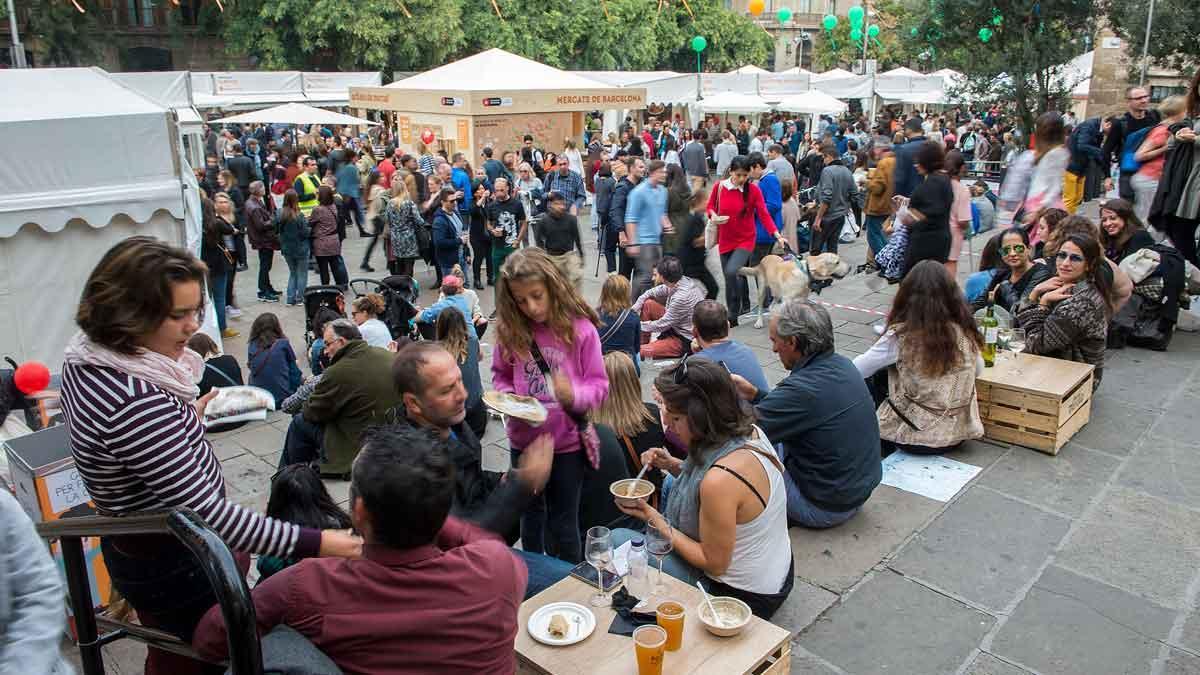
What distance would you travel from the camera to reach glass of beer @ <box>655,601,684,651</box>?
2.72 meters

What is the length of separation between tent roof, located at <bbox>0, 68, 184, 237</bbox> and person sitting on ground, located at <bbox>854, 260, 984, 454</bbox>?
5.33m

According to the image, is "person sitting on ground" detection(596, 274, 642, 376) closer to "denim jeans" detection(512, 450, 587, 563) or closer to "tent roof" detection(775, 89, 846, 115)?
"denim jeans" detection(512, 450, 587, 563)

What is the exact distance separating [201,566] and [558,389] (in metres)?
1.84

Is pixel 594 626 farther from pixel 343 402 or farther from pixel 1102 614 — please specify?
pixel 343 402

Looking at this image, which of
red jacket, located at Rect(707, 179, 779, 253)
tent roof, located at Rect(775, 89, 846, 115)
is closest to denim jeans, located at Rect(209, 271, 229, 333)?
red jacket, located at Rect(707, 179, 779, 253)

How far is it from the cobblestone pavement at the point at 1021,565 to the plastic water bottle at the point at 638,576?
3.18 ft

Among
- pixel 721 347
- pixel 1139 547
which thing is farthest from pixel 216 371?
pixel 1139 547

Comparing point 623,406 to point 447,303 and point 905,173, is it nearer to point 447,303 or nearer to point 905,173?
point 447,303

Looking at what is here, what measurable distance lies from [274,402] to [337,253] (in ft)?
13.3

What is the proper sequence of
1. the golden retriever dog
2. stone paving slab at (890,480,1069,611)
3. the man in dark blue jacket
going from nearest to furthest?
stone paving slab at (890,480,1069,611), the golden retriever dog, the man in dark blue jacket

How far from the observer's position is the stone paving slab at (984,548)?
411 cm

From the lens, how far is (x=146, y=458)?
219 centimetres

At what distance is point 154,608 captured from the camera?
242 cm

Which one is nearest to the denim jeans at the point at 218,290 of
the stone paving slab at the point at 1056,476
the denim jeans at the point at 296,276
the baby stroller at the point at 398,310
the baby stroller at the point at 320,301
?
the denim jeans at the point at 296,276
